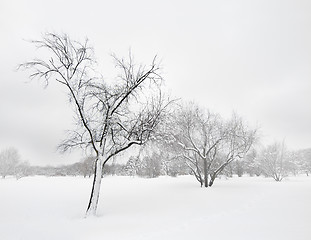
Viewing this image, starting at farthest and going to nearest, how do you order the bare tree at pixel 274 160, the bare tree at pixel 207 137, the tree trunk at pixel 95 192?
the bare tree at pixel 274 160 < the bare tree at pixel 207 137 < the tree trunk at pixel 95 192

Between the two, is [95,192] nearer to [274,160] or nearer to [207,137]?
[207,137]

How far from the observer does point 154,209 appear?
1121 centimetres

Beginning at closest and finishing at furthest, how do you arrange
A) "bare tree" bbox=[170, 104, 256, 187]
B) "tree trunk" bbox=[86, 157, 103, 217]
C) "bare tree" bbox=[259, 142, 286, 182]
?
"tree trunk" bbox=[86, 157, 103, 217] → "bare tree" bbox=[170, 104, 256, 187] → "bare tree" bbox=[259, 142, 286, 182]

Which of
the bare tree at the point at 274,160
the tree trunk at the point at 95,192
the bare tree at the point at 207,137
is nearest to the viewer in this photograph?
the tree trunk at the point at 95,192

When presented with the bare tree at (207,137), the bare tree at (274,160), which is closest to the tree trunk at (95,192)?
the bare tree at (207,137)

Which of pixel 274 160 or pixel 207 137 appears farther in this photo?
pixel 274 160

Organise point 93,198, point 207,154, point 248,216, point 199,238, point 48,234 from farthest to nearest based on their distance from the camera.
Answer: point 207,154 → point 93,198 → point 248,216 → point 48,234 → point 199,238

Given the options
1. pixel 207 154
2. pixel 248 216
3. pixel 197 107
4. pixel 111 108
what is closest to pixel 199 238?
pixel 248 216

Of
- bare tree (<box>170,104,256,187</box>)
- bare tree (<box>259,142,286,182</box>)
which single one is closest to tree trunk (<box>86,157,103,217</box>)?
bare tree (<box>170,104,256,187</box>)

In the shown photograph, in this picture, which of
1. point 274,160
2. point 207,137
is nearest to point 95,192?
point 207,137

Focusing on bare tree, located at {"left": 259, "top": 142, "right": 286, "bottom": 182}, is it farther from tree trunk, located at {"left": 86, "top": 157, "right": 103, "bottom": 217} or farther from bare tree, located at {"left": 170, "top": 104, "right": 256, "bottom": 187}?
tree trunk, located at {"left": 86, "top": 157, "right": 103, "bottom": 217}

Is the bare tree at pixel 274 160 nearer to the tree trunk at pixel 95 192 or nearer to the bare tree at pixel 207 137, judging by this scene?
the bare tree at pixel 207 137

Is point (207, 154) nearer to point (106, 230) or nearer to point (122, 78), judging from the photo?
point (122, 78)

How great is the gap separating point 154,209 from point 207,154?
1052cm
